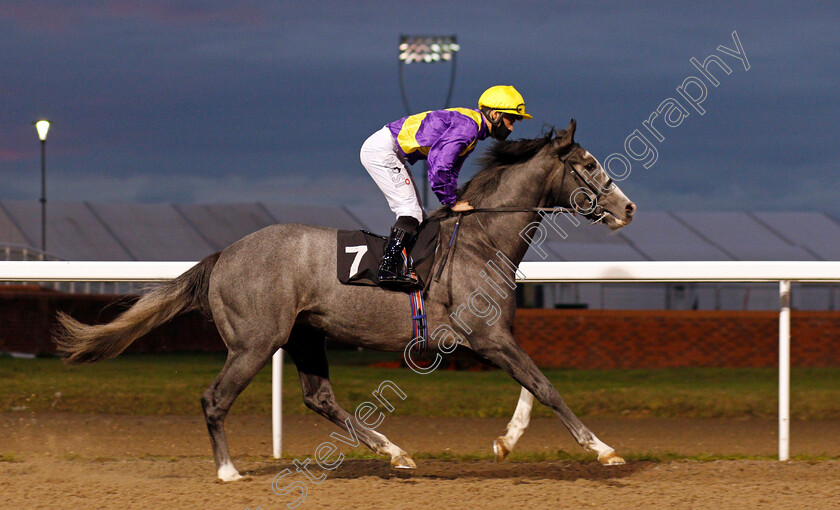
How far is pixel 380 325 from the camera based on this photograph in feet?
14.2

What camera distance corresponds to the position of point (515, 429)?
4.40 m

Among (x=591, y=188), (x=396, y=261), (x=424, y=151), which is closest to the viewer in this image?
(x=396, y=261)

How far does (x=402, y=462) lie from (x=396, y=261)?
956mm

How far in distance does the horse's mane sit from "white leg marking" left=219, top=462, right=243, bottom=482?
5.43 ft

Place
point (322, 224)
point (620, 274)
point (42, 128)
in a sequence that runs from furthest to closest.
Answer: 1. point (322, 224)
2. point (42, 128)
3. point (620, 274)

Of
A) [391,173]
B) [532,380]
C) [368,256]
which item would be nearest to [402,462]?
[532,380]

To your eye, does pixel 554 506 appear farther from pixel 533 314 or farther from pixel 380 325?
pixel 533 314

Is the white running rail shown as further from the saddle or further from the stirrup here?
the stirrup

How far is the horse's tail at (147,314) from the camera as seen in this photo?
4.57 m

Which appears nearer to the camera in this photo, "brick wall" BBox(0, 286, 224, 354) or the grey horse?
the grey horse

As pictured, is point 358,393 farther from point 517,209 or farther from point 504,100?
point 504,100

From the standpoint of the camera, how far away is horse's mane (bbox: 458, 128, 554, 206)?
14.9 feet

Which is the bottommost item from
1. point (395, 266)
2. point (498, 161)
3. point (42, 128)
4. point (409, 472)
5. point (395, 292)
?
point (409, 472)

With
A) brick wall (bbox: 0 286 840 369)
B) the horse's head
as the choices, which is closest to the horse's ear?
the horse's head
